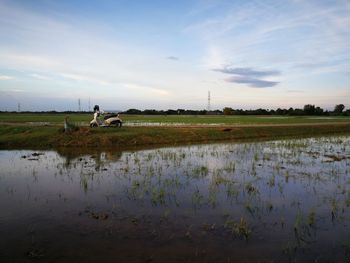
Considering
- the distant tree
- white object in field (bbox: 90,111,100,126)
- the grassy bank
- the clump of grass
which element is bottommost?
the clump of grass

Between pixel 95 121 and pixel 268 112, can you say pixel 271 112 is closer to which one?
pixel 268 112

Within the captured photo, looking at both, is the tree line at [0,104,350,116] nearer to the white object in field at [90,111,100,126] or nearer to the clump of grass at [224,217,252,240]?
the white object in field at [90,111,100,126]

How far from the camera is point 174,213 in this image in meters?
7.45

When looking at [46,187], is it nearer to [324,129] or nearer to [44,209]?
[44,209]

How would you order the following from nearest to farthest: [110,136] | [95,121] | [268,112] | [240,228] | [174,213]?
[240,228] < [174,213] < [110,136] < [95,121] < [268,112]

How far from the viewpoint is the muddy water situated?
219 inches

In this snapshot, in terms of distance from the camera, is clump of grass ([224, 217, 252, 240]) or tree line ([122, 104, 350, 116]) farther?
tree line ([122, 104, 350, 116])

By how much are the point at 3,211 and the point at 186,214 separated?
4367 mm

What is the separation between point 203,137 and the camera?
2541cm

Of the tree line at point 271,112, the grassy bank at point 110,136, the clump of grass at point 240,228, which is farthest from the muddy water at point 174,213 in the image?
the tree line at point 271,112

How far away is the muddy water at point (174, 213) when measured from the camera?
5555 mm

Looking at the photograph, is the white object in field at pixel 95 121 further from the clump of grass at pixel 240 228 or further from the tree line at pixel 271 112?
the tree line at pixel 271 112

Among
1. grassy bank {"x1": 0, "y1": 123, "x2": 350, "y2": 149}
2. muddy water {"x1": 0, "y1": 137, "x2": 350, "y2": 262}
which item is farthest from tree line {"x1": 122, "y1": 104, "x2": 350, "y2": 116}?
muddy water {"x1": 0, "y1": 137, "x2": 350, "y2": 262}

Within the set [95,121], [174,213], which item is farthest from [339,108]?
[174,213]
